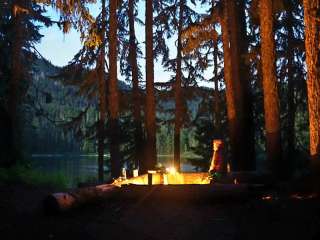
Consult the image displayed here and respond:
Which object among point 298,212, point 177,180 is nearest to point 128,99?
point 177,180

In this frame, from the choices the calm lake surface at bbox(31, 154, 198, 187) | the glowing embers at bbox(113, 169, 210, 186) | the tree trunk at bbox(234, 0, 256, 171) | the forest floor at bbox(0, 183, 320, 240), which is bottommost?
the calm lake surface at bbox(31, 154, 198, 187)

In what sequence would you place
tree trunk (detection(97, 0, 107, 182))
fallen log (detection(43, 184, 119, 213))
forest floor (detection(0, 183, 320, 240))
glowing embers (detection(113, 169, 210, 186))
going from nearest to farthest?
forest floor (detection(0, 183, 320, 240)) → fallen log (detection(43, 184, 119, 213)) → glowing embers (detection(113, 169, 210, 186)) → tree trunk (detection(97, 0, 107, 182))

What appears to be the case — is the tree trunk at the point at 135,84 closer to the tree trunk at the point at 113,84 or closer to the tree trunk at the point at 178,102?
the tree trunk at the point at 178,102

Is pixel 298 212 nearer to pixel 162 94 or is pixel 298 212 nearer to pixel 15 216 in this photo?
pixel 15 216

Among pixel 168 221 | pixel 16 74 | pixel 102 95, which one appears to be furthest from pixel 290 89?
pixel 168 221

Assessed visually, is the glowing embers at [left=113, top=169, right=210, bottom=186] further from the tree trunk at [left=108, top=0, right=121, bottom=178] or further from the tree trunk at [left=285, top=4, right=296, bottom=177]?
the tree trunk at [left=285, top=4, right=296, bottom=177]

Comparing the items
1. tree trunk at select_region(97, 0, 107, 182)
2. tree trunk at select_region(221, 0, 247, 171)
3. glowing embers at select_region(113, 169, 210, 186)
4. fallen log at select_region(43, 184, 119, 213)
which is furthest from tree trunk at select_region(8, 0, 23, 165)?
fallen log at select_region(43, 184, 119, 213)

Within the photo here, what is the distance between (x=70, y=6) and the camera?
1196cm

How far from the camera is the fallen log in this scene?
8.64 meters

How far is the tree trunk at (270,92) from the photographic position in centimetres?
1365

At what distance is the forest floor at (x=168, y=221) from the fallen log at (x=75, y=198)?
0.55 ft

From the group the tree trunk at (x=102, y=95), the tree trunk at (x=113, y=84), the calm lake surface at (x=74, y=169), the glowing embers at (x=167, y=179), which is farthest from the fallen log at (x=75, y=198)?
the tree trunk at (x=102, y=95)

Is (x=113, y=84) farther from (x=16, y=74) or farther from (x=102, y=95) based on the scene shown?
(x=102, y=95)

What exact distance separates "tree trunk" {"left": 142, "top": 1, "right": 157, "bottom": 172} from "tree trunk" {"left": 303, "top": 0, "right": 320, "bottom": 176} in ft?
32.2
